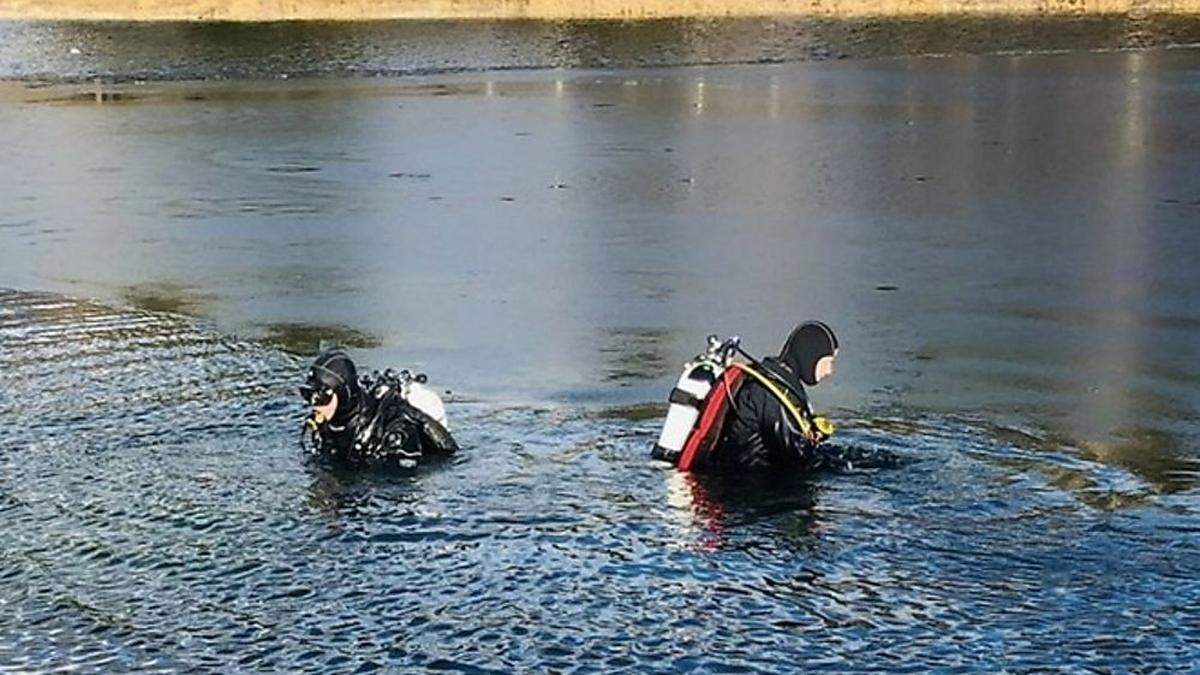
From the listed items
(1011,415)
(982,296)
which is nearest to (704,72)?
(982,296)

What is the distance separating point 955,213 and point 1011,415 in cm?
660

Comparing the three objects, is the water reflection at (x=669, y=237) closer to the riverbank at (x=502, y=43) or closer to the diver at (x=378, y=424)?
the diver at (x=378, y=424)

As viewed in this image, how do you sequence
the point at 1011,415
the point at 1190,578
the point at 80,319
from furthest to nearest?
the point at 80,319 < the point at 1011,415 < the point at 1190,578

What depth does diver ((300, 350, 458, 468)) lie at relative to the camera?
8.67m

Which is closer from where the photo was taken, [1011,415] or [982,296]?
[1011,415]

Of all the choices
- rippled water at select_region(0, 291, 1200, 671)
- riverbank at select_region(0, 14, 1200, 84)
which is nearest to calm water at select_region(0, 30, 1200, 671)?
rippled water at select_region(0, 291, 1200, 671)

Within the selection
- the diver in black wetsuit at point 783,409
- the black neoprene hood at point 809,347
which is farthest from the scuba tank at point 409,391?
the black neoprene hood at point 809,347

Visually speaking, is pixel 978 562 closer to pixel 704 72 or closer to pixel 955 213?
pixel 955 213

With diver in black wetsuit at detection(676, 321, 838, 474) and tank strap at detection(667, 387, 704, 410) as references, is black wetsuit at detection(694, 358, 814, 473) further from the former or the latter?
tank strap at detection(667, 387, 704, 410)

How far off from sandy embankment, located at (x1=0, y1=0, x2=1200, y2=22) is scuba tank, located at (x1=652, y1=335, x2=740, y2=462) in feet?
139

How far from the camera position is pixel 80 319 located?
39.7ft

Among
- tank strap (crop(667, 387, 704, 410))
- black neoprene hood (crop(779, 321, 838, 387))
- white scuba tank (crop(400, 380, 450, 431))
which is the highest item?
black neoprene hood (crop(779, 321, 838, 387))

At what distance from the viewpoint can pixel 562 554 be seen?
24.7ft

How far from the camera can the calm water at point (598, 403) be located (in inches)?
268
